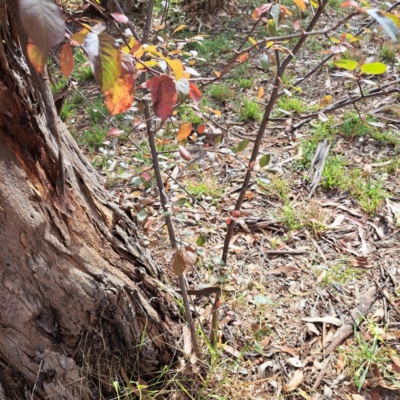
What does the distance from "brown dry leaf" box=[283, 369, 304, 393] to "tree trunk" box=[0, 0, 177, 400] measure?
0.47 m

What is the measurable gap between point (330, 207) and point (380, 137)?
72 cm

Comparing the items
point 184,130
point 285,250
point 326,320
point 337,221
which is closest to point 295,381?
point 326,320

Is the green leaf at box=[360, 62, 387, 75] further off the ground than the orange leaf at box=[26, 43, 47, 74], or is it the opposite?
the orange leaf at box=[26, 43, 47, 74]

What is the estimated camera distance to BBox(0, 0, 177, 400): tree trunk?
38.0 inches

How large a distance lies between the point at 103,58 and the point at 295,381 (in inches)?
56.2

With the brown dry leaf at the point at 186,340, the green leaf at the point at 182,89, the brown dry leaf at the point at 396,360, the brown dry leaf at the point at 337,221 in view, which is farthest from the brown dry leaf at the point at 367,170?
the green leaf at the point at 182,89

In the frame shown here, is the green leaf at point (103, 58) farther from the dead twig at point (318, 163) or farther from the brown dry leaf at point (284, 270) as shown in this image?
the dead twig at point (318, 163)

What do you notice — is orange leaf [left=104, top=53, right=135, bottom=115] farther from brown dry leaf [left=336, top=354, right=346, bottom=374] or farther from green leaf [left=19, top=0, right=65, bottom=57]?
brown dry leaf [left=336, top=354, right=346, bottom=374]

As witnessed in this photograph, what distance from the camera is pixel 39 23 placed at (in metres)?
0.42

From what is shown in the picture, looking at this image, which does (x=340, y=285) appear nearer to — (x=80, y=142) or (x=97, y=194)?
(x=97, y=194)

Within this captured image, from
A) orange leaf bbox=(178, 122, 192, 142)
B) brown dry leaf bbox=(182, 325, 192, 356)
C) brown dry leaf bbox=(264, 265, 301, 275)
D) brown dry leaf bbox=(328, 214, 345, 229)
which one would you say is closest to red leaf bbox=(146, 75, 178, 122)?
orange leaf bbox=(178, 122, 192, 142)

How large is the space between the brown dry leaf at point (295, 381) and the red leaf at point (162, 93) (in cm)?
126

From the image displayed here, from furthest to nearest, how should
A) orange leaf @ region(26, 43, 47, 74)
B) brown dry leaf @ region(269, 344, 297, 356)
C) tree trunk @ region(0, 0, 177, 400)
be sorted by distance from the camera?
brown dry leaf @ region(269, 344, 297, 356), tree trunk @ region(0, 0, 177, 400), orange leaf @ region(26, 43, 47, 74)

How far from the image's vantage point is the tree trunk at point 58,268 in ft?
3.17
